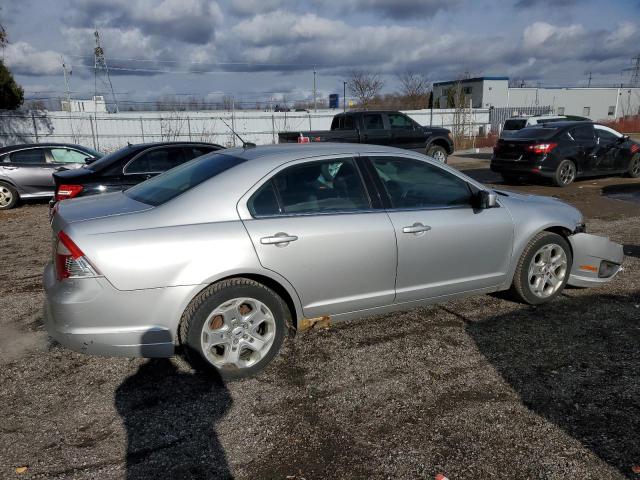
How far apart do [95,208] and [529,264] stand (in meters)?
3.66

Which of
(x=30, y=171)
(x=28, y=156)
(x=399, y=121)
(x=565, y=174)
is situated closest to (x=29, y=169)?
(x=30, y=171)

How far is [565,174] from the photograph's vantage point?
40.2 ft

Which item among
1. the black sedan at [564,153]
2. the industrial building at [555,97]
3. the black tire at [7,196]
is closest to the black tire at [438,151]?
the black sedan at [564,153]

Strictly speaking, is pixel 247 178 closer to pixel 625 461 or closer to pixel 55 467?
pixel 55 467

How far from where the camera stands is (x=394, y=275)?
12.8 feet

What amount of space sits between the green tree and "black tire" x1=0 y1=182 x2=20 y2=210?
18829 millimetres

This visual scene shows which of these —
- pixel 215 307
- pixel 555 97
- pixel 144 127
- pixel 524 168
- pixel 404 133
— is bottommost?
pixel 524 168

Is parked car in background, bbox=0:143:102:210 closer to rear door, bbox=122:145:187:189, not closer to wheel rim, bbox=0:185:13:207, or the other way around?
wheel rim, bbox=0:185:13:207

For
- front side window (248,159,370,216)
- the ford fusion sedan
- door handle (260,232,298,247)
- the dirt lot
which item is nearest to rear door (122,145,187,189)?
the dirt lot

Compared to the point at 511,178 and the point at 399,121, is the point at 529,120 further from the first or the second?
the point at 511,178

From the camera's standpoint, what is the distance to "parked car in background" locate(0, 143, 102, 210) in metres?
10.9

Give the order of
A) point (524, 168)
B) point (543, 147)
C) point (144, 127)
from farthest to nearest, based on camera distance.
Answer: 1. point (144, 127)
2. point (524, 168)
3. point (543, 147)

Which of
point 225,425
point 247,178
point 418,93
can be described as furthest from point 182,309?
point 418,93

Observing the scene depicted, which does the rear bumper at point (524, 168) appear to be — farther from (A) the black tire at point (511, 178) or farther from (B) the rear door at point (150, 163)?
(B) the rear door at point (150, 163)
